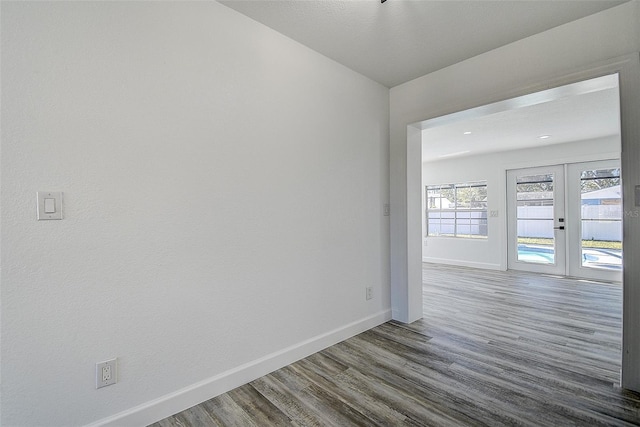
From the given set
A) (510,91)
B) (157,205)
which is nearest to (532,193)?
(510,91)

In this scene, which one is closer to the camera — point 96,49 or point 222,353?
point 96,49

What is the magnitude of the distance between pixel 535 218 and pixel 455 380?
5.19 meters

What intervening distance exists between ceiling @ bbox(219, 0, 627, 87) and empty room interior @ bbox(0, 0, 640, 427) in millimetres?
18

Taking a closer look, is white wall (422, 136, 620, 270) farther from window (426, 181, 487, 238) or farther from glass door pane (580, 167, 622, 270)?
glass door pane (580, 167, 622, 270)

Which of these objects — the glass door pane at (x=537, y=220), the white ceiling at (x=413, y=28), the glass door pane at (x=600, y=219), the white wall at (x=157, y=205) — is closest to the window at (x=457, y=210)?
the glass door pane at (x=537, y=220)

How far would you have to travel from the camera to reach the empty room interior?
4.47 ft

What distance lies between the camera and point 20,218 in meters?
1.28

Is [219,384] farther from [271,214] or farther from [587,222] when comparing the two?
[587,222]

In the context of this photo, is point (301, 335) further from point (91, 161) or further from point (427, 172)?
point (427, 172)

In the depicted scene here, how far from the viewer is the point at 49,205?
1.35 m

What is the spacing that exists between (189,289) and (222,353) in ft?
1.70

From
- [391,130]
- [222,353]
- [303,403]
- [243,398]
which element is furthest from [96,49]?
[391,130]

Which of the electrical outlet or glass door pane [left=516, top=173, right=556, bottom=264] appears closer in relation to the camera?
the electrical outlet

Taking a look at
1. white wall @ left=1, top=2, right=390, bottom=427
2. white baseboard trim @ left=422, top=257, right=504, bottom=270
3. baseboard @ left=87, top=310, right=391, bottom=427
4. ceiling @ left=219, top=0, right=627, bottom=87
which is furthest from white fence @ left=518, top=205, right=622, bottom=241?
white wall @ left=1, top=2, right=390, bottom=427
